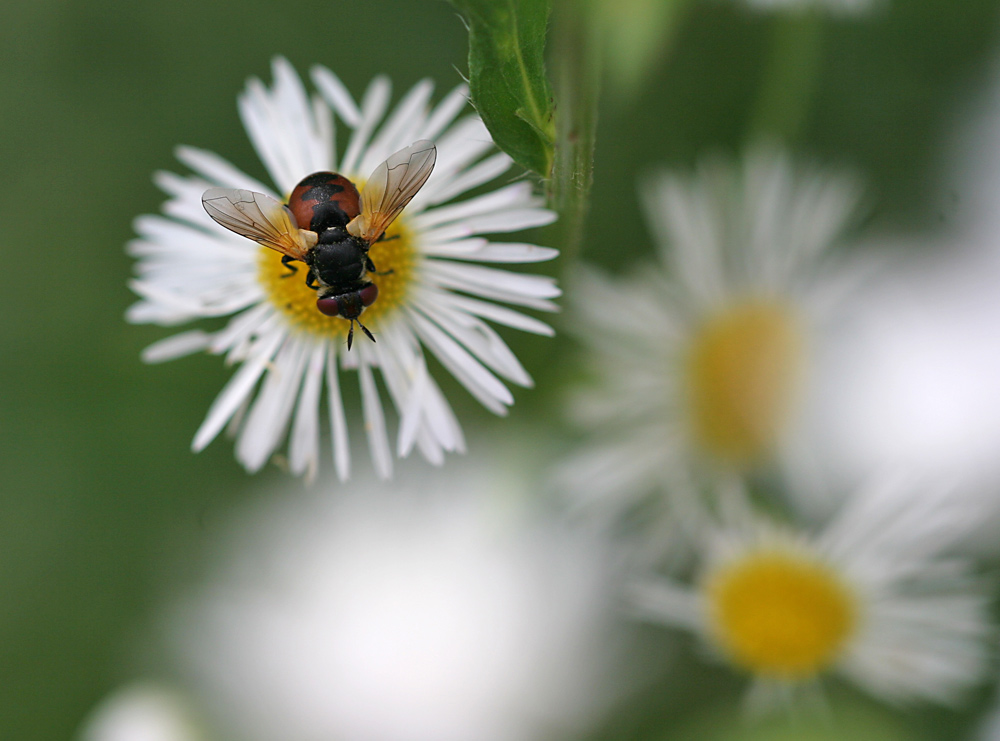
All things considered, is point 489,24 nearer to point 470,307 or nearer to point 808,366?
point 470,307

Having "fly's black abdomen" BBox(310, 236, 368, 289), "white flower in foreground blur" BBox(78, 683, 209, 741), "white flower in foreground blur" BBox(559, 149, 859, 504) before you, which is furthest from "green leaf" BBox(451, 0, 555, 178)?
"white flower in foreground blur" BBox(78, 683, 209, 741)

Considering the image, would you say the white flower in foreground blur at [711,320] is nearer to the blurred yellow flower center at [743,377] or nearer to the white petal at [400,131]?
the blurred yellow flower center at [743,377]

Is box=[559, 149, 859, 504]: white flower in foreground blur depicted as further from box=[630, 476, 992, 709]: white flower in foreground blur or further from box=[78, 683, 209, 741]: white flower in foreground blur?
box=[78, 683, 209, 741]: white flower in foreground blur

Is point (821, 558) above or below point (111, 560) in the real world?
above

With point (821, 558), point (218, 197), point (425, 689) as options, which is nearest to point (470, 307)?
point (218, 197)

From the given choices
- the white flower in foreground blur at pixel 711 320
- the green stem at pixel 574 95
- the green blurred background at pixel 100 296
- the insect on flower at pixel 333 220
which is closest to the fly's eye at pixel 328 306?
the insect on flower at pixel 333 220

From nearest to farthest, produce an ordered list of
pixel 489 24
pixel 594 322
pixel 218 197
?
pixel 489 24, pixel 218 197, pixel 594 322

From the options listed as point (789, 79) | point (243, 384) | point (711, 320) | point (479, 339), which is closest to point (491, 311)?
point (479, 339)
